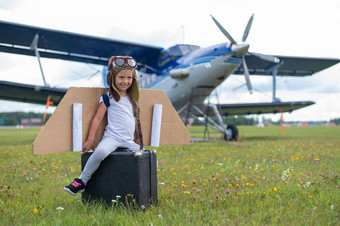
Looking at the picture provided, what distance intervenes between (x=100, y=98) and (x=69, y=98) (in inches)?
10.9

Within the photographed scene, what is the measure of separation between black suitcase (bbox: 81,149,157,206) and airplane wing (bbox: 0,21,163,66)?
35.2 ft

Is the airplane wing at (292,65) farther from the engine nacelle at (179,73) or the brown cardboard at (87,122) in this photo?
the brown cardboard at (87,122)

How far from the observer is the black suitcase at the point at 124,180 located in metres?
2.46

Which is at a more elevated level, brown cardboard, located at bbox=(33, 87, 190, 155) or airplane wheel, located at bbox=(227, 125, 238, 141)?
brown cardboard, located at bbox=(33, 87, 190, 155)

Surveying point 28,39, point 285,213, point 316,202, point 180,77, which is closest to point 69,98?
point 285,213

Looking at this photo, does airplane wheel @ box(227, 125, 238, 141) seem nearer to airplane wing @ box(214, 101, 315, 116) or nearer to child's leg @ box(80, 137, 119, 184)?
airplane wing @ box(214, 101, 315, 116)

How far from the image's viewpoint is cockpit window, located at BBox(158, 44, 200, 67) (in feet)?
38.0

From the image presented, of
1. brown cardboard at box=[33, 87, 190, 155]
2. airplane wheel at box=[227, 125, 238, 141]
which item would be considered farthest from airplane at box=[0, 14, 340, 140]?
brown cardboard at box=[33, 87, 190, 155]

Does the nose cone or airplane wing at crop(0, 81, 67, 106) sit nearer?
the nose cone

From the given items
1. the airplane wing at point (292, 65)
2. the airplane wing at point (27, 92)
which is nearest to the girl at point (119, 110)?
the airplane wing at point (27, 92)

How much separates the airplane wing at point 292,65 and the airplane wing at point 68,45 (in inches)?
237

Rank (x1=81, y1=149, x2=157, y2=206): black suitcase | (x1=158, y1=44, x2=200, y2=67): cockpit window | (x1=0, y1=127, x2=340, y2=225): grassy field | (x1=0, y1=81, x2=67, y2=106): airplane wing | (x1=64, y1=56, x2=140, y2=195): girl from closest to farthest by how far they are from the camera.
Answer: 1. (x1=0, y1=127, x2=340, y2=225): grassy field
2. (x1=81, y1=149, x2=157, y2=206): black suitcase
3. (x1=64, y1=56, x2=140, y2=195): girl
4. (x1=0, y1=81, x2=67, y2=106): airplane wing
5. (x1=158, y1=44, x2=200, y2=67): cockpit window

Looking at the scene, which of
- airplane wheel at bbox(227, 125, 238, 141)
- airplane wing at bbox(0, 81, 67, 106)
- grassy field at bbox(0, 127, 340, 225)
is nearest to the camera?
grassy field at bbox(0, 127, 340, 225)

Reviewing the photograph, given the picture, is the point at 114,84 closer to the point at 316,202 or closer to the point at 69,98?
the point at 69,98
